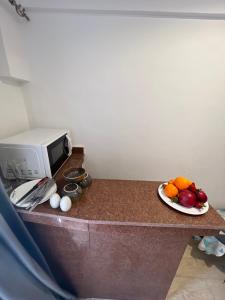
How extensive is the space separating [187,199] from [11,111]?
1.38 meters

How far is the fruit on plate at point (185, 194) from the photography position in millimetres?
749

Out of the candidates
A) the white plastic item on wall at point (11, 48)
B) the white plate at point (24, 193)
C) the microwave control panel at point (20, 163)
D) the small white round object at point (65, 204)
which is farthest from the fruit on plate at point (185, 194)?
the white plastic item on wall at point (11, 48)

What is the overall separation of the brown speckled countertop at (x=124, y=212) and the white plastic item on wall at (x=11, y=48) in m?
0.90

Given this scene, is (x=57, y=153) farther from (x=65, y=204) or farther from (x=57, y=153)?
(x=65, y=204)

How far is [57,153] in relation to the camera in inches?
41.9

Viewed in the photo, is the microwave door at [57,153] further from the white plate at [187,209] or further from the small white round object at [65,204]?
the white plate at [187,209]

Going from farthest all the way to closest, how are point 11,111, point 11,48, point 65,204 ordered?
point 11,111 → point 11,48 → point 65,204

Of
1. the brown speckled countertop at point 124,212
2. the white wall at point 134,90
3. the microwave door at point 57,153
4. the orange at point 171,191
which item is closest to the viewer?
the brown speckled countertop at point 124,212

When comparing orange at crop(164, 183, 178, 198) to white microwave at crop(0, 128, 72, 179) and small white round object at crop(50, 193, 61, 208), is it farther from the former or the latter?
white microwave at crop(0, 128, 72, 179)

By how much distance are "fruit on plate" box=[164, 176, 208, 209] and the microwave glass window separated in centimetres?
75

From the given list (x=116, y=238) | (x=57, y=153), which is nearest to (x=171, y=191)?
(x=116, y=238)

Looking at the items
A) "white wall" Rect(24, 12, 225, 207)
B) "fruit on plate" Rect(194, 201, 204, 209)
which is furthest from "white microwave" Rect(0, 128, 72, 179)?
"fruit on plate" Rect(194, 201, 204, 209)

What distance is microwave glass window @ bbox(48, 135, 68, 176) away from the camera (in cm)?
95

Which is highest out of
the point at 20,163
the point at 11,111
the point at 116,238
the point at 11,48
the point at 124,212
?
the point at 11,48
